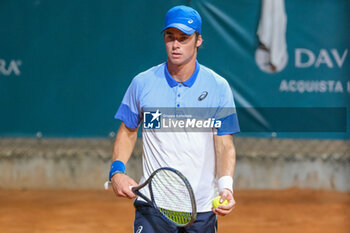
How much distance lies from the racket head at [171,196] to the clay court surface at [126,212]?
2.93m

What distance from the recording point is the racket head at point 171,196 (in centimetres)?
344

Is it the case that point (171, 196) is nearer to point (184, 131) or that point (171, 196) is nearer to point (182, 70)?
point (184, 131)

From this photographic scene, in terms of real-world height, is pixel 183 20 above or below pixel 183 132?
above

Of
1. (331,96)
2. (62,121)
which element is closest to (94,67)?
(62,121)

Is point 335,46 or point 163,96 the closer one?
point 163,96

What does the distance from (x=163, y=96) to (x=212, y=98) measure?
0.28 metres

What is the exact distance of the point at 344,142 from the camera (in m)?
7.80

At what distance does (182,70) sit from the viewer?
3.75 meters

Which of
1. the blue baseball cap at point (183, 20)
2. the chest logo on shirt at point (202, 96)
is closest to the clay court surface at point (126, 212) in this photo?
the chest logo on shirt at point (202, 96)

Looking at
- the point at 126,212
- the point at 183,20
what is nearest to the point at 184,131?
the point at 183,20

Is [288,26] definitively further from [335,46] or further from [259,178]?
[259,178]

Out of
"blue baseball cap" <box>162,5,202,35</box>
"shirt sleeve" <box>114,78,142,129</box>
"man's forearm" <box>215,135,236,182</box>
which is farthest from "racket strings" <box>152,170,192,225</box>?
"blue baseball cap" <box>162,5,202,35</box>

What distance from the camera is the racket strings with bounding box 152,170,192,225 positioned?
3.45 meters

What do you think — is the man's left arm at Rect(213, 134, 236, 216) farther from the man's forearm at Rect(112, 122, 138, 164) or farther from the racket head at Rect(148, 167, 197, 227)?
the man's forearm at Rect(112, 122, 138, 164)
